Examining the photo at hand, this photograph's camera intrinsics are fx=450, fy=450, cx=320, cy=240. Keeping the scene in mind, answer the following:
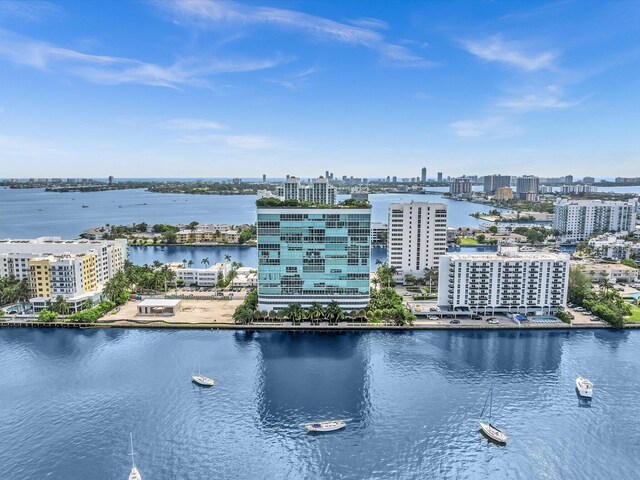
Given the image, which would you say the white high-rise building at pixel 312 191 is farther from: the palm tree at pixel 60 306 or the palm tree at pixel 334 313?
the palm tree at pixel 60 306

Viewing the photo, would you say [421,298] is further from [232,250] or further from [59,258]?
[232,250]

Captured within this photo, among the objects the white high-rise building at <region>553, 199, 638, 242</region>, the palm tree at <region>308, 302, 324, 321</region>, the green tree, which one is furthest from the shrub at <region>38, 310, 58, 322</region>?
the white high-rise building at <region>553, 199, 638, 242</region>

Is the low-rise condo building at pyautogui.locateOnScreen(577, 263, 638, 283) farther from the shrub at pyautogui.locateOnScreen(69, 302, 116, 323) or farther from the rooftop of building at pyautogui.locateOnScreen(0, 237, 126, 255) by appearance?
the rooftop of building at pyautogui.locateOnScreen(0, 237, 126, 255)

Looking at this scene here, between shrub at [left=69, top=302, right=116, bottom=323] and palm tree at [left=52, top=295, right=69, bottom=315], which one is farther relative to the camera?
palm tree at [left=52, top=295, right=69, bottom=315]

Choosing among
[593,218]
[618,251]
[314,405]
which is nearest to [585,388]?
[314,405]

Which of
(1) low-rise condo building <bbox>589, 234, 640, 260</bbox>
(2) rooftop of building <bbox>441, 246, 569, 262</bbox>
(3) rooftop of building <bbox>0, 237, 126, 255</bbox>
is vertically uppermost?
(2) rooftop of building <bbox>441, 246, 569, 262</bbox>

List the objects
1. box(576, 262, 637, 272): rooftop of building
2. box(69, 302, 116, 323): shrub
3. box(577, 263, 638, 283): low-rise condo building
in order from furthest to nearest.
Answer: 1. box(576, 262, 637, 272): rooftop of building
2. box(577, 263, 638, 283): low-rise condo building
3. box(69, 302, 116, 323): shrub

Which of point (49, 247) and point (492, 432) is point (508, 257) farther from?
point (49, 247)
